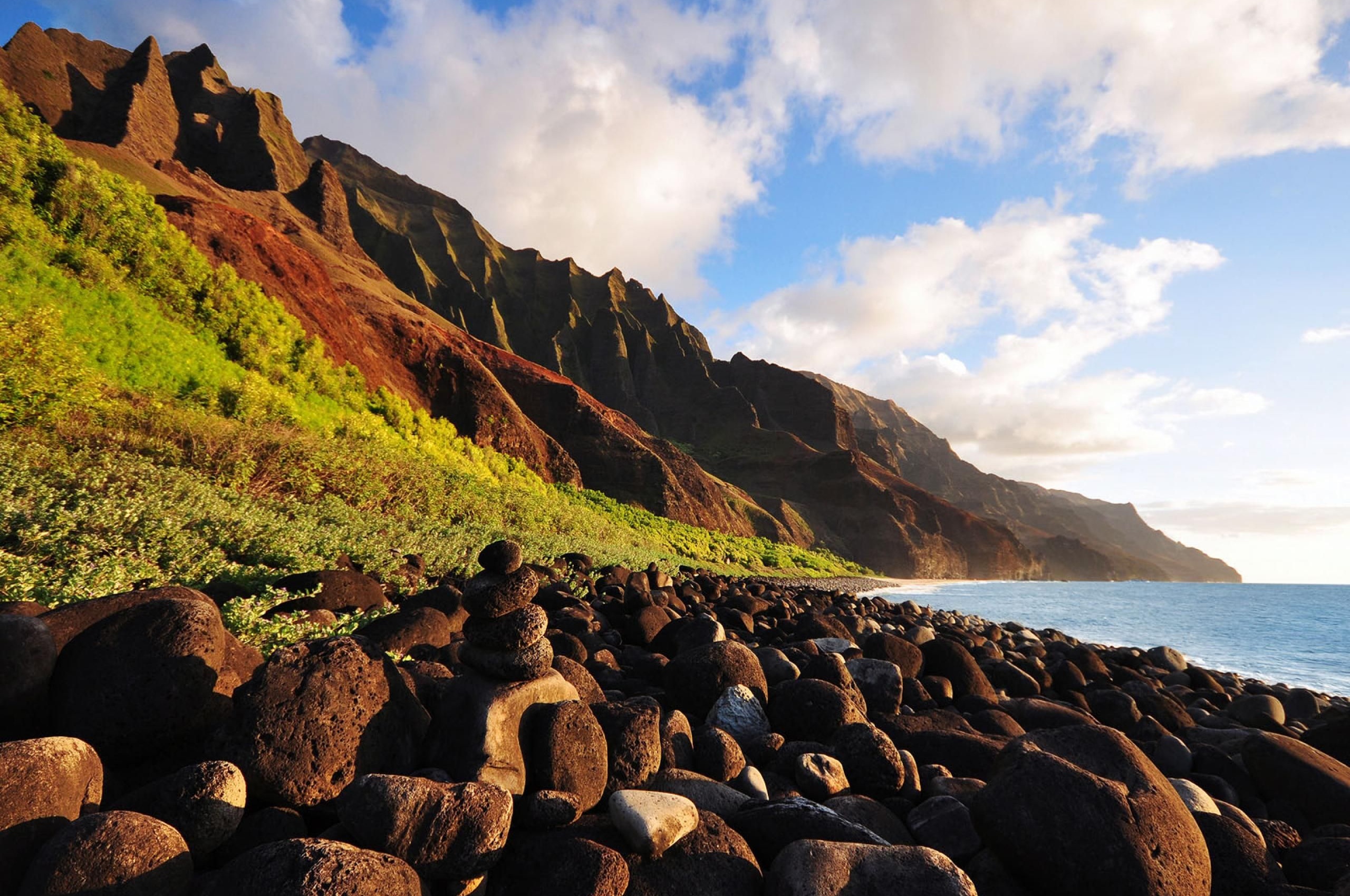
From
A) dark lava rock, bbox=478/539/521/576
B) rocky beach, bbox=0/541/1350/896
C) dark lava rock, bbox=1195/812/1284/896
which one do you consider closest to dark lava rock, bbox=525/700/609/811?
rocky beach, bbox=0/541/1350/896

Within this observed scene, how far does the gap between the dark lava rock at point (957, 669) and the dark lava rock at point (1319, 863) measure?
355cm

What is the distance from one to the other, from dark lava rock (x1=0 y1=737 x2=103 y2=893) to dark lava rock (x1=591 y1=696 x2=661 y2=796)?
7.21 feet

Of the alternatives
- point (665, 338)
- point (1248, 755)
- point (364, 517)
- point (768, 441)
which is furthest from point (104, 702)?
Result: point (665, 338)

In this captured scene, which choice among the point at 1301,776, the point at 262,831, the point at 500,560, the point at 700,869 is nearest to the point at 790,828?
the point at 700,869

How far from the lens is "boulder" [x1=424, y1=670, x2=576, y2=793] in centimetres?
302

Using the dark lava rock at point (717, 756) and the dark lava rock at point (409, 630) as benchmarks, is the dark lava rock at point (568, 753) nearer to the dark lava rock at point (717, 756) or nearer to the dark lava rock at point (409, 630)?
the dark lava rock at point (717, 756)

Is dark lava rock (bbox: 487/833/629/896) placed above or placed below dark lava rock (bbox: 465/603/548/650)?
below

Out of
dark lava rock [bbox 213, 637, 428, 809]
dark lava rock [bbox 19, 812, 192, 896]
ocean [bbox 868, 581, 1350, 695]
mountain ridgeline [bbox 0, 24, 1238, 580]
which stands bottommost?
ocean [bbox 868, 581, 1350, 695]

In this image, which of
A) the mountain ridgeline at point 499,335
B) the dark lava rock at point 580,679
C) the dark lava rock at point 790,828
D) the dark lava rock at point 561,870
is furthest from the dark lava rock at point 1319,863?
the mountain ridgeline at point 499,335

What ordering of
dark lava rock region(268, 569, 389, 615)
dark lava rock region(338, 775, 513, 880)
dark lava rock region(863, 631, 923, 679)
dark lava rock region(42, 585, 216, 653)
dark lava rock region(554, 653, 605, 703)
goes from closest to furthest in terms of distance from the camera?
dark lava rock region(338, 775, 513, 880), dark lava rock region(42, 585, 216, 653), dark lava rock region(554, 653, 605, 703), dark lava rock region(268, 569, 389, 615), dark lava rock region(863, 631, 923, 679)

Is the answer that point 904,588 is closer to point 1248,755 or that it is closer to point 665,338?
point 1248,755

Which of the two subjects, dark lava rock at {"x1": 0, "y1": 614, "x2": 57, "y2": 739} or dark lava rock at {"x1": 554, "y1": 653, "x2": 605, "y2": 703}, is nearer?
dark lava rock at {"x1": 0, "y1": 614, "x2": 57, "y2": 739}

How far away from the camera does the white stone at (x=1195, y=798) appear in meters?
3.98

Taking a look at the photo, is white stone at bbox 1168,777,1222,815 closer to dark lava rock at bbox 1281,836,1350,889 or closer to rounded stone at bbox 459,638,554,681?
dark lava rock at bbox 1281,836,1350,889
